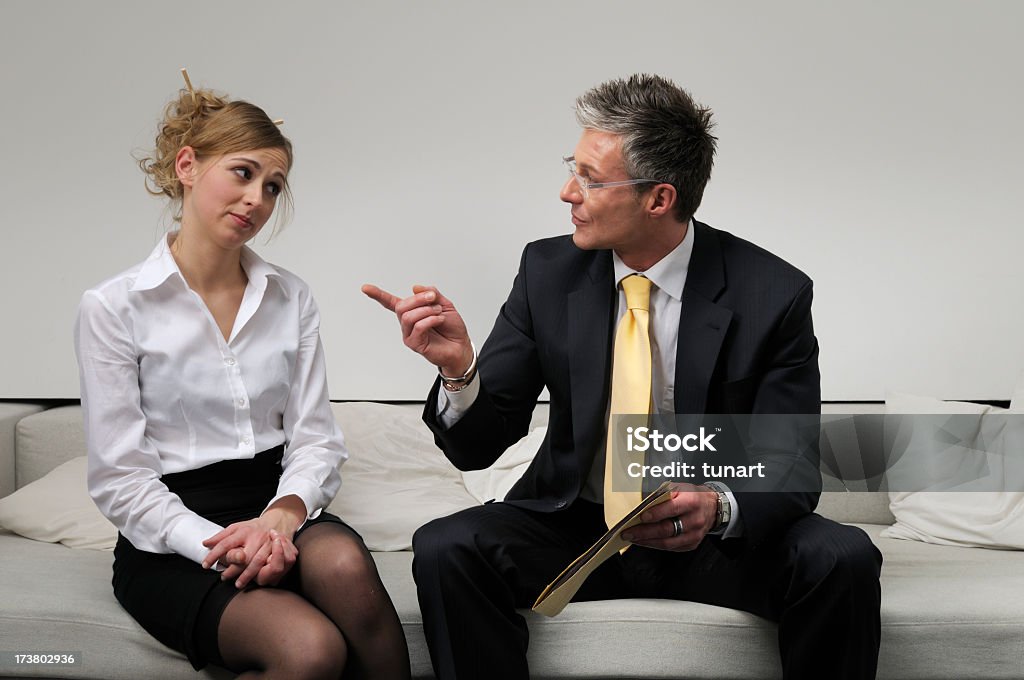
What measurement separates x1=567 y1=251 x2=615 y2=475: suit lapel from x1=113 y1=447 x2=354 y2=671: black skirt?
49cm

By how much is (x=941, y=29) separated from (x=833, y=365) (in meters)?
0.97

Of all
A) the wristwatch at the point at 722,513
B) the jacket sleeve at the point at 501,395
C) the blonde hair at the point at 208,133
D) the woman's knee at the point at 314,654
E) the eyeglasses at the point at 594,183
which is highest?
the blonde hair at the point at 208,133

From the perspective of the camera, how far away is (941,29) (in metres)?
2.92

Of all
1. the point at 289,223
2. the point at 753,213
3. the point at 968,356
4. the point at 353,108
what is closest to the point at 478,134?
the point at 353,108

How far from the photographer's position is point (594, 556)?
1.56 m

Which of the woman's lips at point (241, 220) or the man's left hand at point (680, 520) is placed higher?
the woman's lips at point (241, 220)

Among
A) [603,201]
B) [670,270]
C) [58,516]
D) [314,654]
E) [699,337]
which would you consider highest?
[603,201]

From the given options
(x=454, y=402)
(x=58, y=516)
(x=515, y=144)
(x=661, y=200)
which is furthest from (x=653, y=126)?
(x=58, y=516)

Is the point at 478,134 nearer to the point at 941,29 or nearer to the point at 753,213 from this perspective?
the point at 753,213

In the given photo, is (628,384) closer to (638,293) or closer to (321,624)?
(638,293)

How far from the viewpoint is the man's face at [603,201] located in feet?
6.20

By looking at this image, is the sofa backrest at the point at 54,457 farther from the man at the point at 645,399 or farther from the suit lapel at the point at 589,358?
the suit lapel at the point at 589,358

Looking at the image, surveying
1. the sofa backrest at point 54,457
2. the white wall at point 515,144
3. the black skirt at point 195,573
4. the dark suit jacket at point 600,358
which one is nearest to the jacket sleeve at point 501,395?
the dark suit jacket at point 600,358

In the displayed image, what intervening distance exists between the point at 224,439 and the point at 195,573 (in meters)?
0.27
